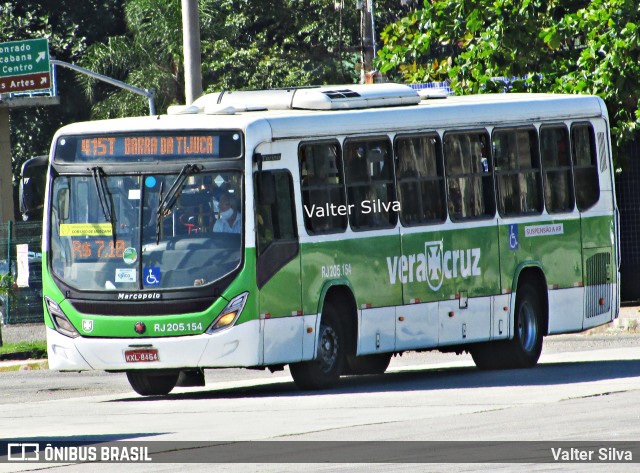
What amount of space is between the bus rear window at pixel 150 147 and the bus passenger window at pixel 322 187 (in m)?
0.89

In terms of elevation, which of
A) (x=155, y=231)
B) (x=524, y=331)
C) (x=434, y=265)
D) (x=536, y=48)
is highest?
(x=536, y=48)

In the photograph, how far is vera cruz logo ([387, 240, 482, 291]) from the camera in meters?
17.6

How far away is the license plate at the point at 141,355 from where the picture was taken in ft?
52.3

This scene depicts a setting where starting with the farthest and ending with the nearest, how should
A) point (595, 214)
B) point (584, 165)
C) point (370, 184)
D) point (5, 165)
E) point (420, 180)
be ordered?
point (5, 165) → point (595, 214) → point (584, 165) → point (420, 180) → point (370, 184)

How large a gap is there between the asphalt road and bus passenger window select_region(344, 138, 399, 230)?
72.1 inches

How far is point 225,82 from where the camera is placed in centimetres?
5159

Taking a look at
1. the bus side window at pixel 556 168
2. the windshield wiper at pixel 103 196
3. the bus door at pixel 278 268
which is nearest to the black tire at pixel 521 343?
the bus side window at pixel 556 168

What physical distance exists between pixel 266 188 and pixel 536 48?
540 inches

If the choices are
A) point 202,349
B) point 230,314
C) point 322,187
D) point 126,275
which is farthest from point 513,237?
point 126,275

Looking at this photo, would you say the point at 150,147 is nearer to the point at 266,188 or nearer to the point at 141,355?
the point at 266,188

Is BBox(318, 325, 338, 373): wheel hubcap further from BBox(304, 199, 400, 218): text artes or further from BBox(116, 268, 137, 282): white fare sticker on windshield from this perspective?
BBox(116, 268, 137, 282): white fare sticker on windshield

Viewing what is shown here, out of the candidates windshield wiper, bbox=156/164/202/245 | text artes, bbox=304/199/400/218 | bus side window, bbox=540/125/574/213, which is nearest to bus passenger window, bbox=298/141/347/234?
text artes, bbox=304/199/400/218

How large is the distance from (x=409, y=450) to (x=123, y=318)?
18.8 ft

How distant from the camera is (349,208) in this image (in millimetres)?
17094
